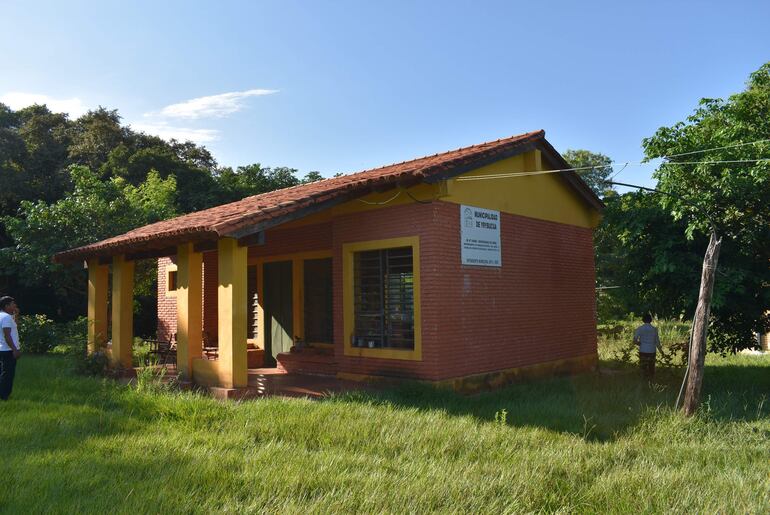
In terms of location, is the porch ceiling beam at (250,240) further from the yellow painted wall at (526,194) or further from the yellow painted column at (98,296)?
the yellow painted column at (98,296)

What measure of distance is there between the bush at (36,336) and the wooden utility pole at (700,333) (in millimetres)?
15154

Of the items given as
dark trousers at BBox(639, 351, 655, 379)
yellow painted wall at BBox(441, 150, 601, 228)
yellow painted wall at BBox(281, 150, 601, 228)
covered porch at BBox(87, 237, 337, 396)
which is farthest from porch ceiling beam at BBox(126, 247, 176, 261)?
dark trousers at BBox(639, 351, 655, 379)

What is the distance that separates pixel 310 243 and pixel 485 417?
5795 mm

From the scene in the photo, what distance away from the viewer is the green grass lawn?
4750 mm

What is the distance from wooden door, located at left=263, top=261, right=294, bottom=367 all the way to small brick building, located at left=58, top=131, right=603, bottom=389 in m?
0.04

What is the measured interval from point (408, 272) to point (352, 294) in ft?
3.54

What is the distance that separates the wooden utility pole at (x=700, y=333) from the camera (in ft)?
25.9

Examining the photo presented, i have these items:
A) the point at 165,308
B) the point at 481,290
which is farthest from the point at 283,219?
the point at 165,308

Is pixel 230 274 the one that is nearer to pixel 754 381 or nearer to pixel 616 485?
pixel 616 485

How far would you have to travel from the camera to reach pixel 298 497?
4703 millimetres

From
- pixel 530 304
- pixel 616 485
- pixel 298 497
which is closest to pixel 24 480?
pixel 298 497

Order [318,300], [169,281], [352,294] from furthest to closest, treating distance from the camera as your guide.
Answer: [169,281] → [318,300] → [352,294]

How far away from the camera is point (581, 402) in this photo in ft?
28.4

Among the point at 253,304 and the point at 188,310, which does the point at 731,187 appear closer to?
the point at 188,310
